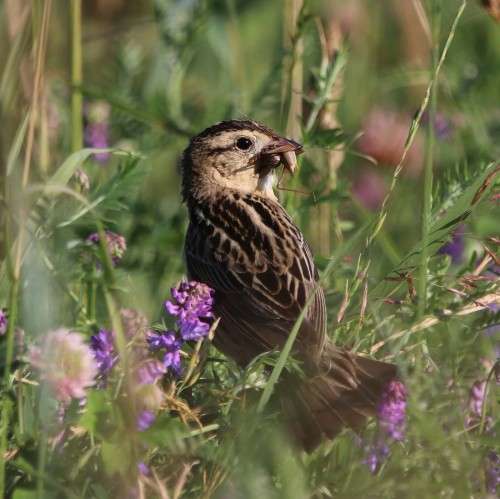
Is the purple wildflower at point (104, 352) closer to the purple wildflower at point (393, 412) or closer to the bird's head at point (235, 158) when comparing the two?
the purple wildflower at point (393, 412)

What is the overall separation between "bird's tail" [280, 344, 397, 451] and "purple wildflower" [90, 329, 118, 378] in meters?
0.52

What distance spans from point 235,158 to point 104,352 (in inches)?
75.7

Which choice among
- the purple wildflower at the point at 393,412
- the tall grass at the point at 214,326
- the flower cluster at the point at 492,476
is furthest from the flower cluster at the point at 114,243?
the flower cluster at the point at 492,476

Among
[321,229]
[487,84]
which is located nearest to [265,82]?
[321,229]

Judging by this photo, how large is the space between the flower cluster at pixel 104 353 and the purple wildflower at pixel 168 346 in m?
0.12

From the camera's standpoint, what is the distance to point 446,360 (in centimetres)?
325

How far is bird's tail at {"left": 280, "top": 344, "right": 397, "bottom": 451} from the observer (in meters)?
3.18

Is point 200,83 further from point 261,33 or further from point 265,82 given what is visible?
point 265,82

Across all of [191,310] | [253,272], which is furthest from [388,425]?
[253,272]

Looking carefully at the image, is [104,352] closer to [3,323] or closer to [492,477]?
[3,323]

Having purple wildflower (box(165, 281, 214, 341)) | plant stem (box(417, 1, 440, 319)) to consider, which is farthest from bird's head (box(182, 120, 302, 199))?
purple wildflower (box(165, 281, 214, 341))

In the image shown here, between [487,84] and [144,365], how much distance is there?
3731 mm

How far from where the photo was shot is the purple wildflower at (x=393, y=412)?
3035 millimetres

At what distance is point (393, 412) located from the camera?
→ 10.1 ft
